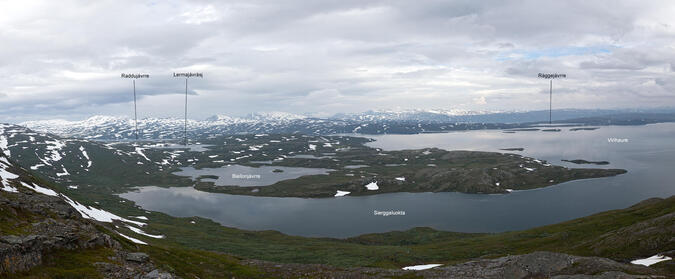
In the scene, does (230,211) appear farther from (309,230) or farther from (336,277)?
(336,277)

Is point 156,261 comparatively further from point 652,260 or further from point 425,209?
point 425,209

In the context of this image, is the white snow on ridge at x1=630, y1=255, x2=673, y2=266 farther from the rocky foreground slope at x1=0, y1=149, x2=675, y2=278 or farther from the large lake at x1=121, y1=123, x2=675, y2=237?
the large lake at x1=121, y1=123, x2=675, y2=237

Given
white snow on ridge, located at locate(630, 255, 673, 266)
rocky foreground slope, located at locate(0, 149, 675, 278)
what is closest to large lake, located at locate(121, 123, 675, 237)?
rocky foreground slope, located at locate(0, 149, 675, 278)

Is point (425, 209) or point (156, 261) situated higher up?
point (156, 261)

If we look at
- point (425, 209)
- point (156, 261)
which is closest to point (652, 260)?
point (156, 261)

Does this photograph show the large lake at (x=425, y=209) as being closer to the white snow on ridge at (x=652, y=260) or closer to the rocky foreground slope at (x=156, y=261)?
the rocky foreground slope at (x=156, y=261)

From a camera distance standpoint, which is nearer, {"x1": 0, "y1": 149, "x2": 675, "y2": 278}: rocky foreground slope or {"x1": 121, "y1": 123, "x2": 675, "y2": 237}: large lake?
{"x1": 0, "y1": 149, "x2": 675, "y2": 278}: rocky foreground slope

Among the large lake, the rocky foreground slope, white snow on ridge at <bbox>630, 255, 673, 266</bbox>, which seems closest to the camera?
the rocky foreground slope

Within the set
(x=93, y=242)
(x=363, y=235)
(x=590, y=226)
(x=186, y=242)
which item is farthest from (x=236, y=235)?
(x=590, y=226)

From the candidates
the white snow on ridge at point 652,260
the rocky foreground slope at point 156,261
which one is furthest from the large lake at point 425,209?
the white snow on ridge at point 652,260

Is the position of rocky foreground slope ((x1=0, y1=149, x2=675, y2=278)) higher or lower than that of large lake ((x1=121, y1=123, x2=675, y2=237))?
higher

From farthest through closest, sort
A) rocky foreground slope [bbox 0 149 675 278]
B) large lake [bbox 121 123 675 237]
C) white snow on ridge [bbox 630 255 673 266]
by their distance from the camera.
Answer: large lake [bbox 121 123 675 237] → white snow on ridge [bbox 630 255 673 266] → rocky foreground slope [bbox 0 149 675 278]
